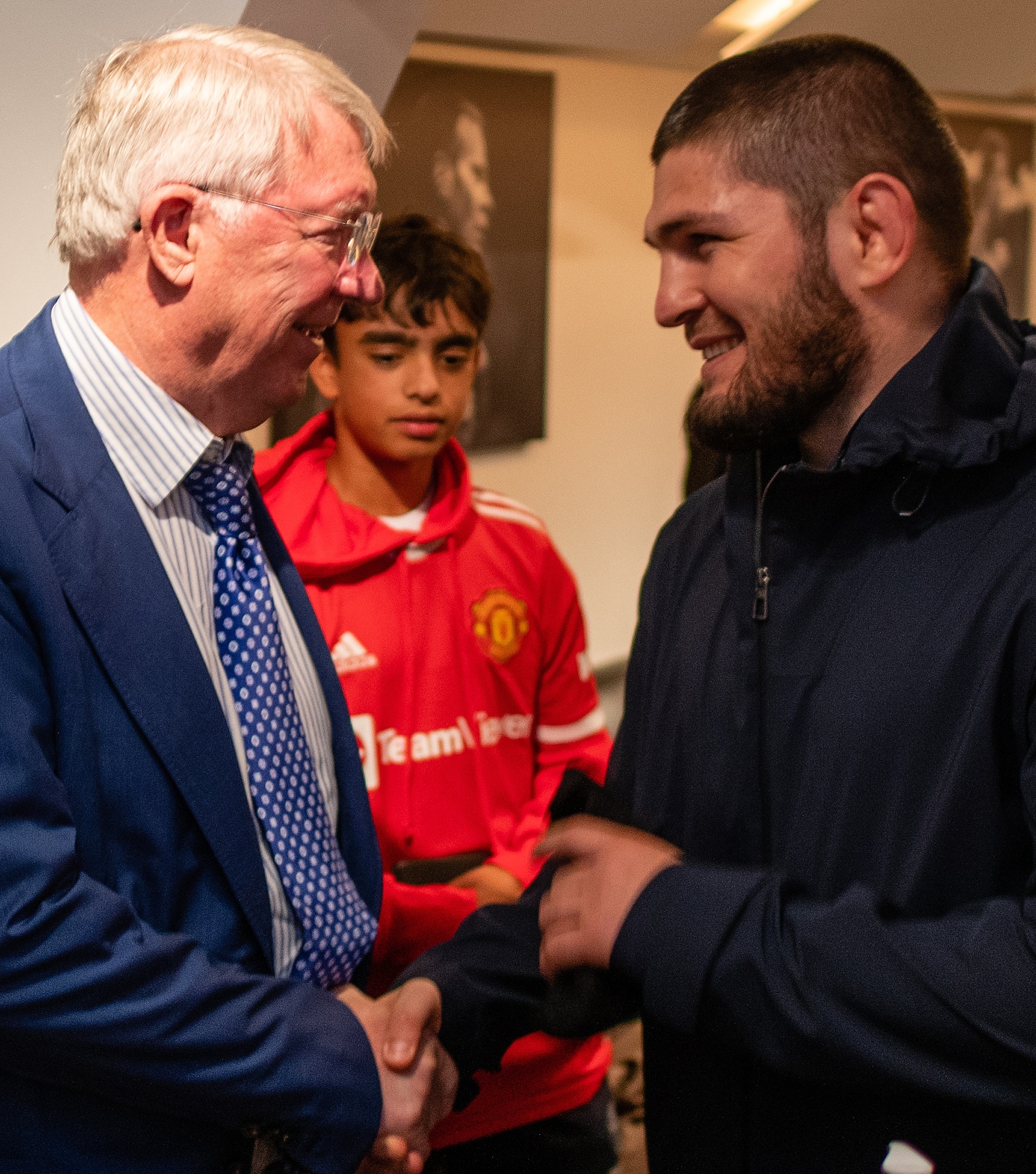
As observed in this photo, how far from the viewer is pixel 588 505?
3805 mm

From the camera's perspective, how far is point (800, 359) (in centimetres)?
130

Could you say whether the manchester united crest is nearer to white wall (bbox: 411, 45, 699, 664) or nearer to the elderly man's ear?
the elderly man's ear

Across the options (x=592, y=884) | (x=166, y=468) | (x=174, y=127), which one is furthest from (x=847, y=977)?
(x=174, y=127)

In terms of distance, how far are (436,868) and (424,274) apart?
1.12 m

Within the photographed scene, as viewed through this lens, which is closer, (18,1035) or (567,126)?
(18,1035)

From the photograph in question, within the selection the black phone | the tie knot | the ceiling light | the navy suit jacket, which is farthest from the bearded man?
the ceiling light

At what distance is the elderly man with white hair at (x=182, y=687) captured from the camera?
43.0 inches

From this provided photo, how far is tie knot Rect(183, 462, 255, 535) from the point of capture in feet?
4.47

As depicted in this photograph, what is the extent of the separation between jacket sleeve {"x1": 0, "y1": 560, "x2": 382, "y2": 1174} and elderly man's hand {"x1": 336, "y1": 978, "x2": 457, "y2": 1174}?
0.07 meters

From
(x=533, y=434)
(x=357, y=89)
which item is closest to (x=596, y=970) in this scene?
(x=357, y=89)

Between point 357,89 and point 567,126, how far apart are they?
222cm

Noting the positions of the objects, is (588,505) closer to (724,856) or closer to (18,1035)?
(724,856)

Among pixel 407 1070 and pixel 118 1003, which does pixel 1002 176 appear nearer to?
pixel 407 1070

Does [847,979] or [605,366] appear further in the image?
[605,366]
